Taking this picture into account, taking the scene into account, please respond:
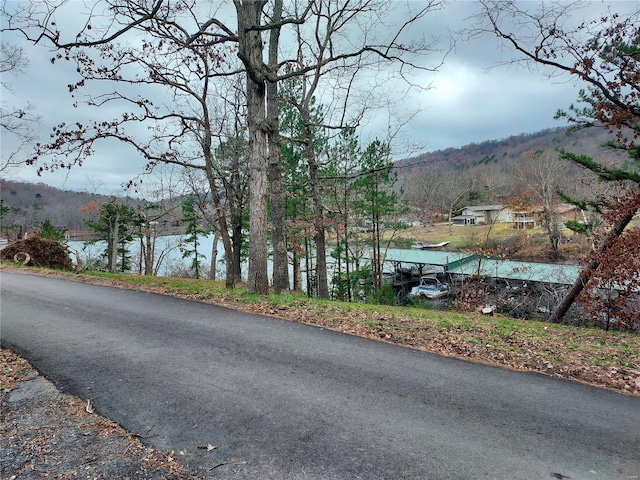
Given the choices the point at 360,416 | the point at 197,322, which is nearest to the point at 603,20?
the point at 360,416

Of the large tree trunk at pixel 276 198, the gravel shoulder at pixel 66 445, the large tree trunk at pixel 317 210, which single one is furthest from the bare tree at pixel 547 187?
the gravel shoulder at pixel 66 445

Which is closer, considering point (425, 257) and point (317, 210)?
point (317, 210)

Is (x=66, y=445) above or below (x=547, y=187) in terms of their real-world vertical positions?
below

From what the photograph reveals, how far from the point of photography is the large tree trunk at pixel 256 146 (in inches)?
326

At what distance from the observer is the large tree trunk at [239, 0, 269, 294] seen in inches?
326

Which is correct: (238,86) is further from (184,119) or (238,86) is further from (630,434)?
(630,434)

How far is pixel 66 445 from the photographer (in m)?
2.90

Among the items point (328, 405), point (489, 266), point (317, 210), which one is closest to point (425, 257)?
point (489, 266)

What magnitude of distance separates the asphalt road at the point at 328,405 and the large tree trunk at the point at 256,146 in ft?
9.98

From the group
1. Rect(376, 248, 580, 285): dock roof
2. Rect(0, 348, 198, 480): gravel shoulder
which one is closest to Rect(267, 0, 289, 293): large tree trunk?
Rect(0, 348, 198, 480): gravel shoulder

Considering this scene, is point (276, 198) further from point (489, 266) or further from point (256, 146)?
point (489, 266)

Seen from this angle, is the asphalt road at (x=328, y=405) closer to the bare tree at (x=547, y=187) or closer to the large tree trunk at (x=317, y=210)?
the large tree trunk at (x=317, y=210)

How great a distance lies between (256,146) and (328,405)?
654 centimetres

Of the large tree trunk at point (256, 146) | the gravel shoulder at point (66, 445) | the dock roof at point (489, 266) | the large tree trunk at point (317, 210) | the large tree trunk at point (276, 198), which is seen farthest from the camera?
the dock roof at point (489, 266)
